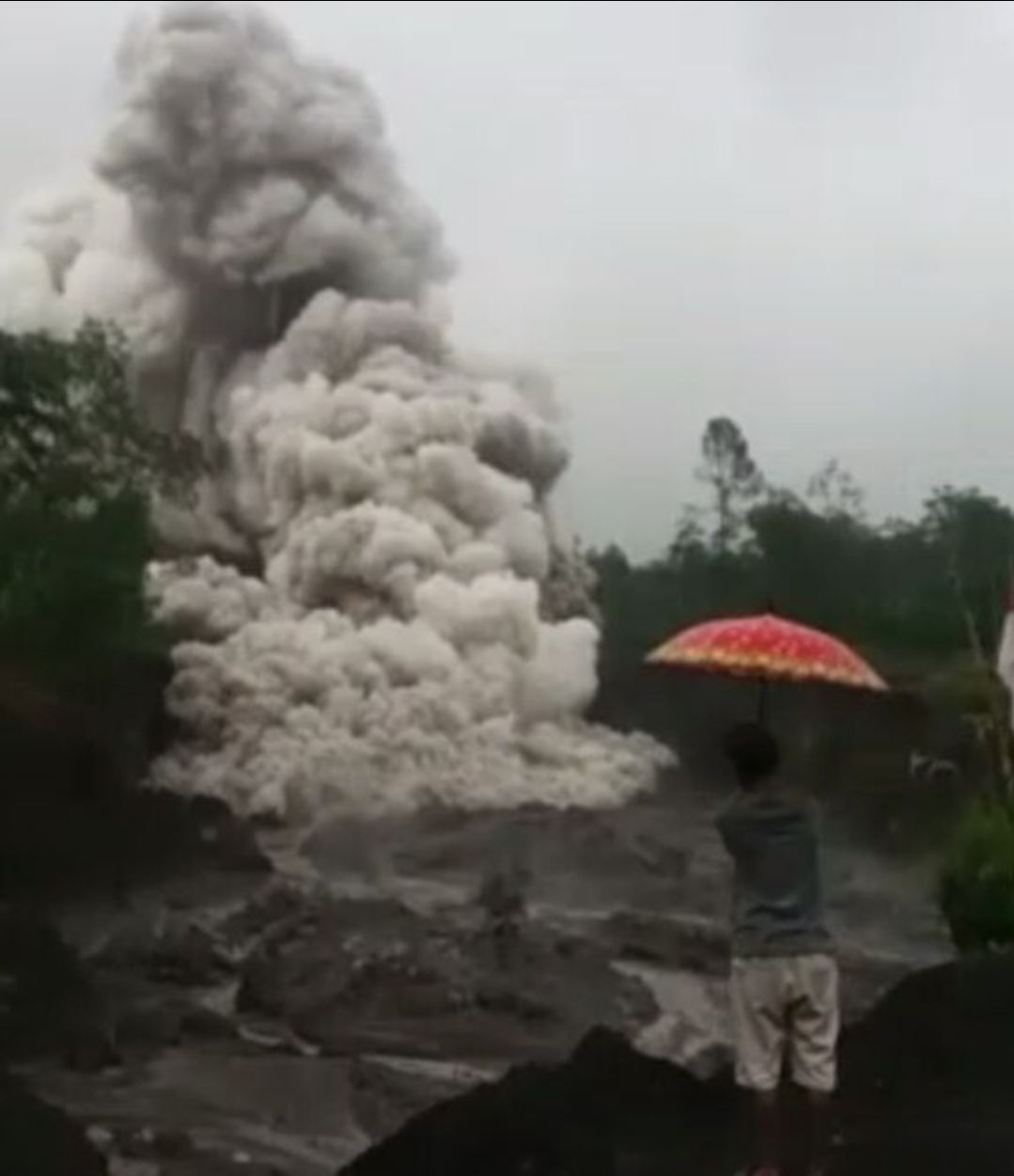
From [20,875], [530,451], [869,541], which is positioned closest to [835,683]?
[20,875]

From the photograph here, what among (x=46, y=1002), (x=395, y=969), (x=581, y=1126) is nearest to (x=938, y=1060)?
(x=581, y=1126)

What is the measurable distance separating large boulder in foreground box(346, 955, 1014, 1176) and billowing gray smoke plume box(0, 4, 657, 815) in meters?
23.3

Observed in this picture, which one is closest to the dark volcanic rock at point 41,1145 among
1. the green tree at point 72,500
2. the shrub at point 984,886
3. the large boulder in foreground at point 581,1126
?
the large boulder in foreground at point 581,1126

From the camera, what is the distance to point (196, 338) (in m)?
44.9

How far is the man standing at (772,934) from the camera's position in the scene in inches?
277

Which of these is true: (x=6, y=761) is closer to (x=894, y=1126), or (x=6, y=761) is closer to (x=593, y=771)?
(x=593, y=771)

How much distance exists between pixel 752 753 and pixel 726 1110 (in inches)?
106

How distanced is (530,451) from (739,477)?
12.6m

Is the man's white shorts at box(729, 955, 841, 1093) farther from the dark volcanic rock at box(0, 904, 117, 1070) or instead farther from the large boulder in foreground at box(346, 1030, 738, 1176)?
the dark volcanic rock at box(0, 904, 117, 1070)

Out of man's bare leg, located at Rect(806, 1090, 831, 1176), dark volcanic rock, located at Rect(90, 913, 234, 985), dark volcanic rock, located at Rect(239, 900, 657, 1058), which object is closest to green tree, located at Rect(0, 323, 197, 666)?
dark volcanic rock, located at Rect(90, 913, 234, 985)

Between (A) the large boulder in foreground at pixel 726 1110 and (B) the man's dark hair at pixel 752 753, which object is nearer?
(B) the man's dark hair at pixel 752 753

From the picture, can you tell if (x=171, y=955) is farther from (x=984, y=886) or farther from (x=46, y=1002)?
(x=984, y=886)

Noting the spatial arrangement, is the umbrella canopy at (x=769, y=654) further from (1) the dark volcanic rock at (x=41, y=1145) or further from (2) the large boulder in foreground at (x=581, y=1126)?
(1) the dark volcanic rock at (x=41, y=1145)

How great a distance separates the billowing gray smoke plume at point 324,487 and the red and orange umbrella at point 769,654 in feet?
80.4
